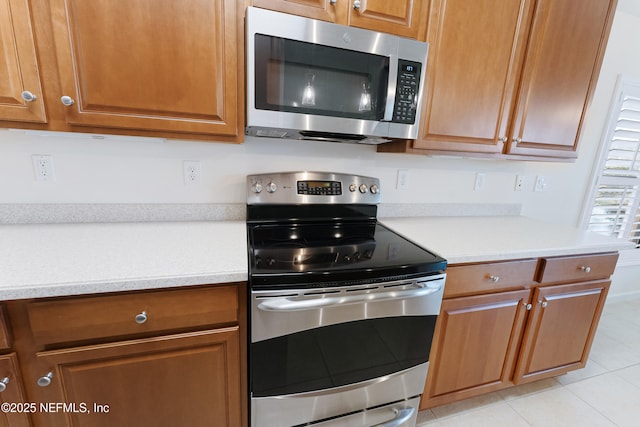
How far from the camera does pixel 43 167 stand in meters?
1.19

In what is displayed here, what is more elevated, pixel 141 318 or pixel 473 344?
pixel 141 318

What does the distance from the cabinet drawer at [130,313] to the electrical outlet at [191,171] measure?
657mm

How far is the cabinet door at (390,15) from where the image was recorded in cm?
113

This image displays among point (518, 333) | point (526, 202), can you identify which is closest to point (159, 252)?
point (518, 333)

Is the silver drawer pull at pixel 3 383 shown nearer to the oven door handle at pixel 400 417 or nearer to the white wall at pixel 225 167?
the white wall at pixel 225 167

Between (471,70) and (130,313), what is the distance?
1.71 m

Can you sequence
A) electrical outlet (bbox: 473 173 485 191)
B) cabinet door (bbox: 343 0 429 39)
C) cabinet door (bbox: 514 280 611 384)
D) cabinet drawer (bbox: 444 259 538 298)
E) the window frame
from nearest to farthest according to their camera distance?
1. cabinet door (bbox: 343 0 429 39)
2. cabinet drawer (bbox: 444 259 538 298)
3. cabinet door (bbox: 514 280 611 384)
4. electrical outlet (bbox: 473 173 485 191)
5. the window frame

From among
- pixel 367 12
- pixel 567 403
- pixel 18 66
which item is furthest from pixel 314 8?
pixel 567 403

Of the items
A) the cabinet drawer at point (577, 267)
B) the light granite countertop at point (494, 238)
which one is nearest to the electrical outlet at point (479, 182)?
the light granite countertop at point (494, 238)

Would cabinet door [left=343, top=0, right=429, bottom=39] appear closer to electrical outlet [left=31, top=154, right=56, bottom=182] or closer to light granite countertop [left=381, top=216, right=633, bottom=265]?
light granite countertop [left=381, top=216, right=633, bottom=265]

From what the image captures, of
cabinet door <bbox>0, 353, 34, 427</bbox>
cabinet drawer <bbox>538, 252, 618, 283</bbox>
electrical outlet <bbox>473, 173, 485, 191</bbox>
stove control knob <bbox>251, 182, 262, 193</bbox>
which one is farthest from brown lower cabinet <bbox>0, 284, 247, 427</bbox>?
electrical outlet <bbox>473, 173, 485, 191</bbox>

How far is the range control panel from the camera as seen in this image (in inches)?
54.7

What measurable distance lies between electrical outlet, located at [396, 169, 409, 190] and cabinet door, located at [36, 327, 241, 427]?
122 cm

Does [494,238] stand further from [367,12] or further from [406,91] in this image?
[367,12]
